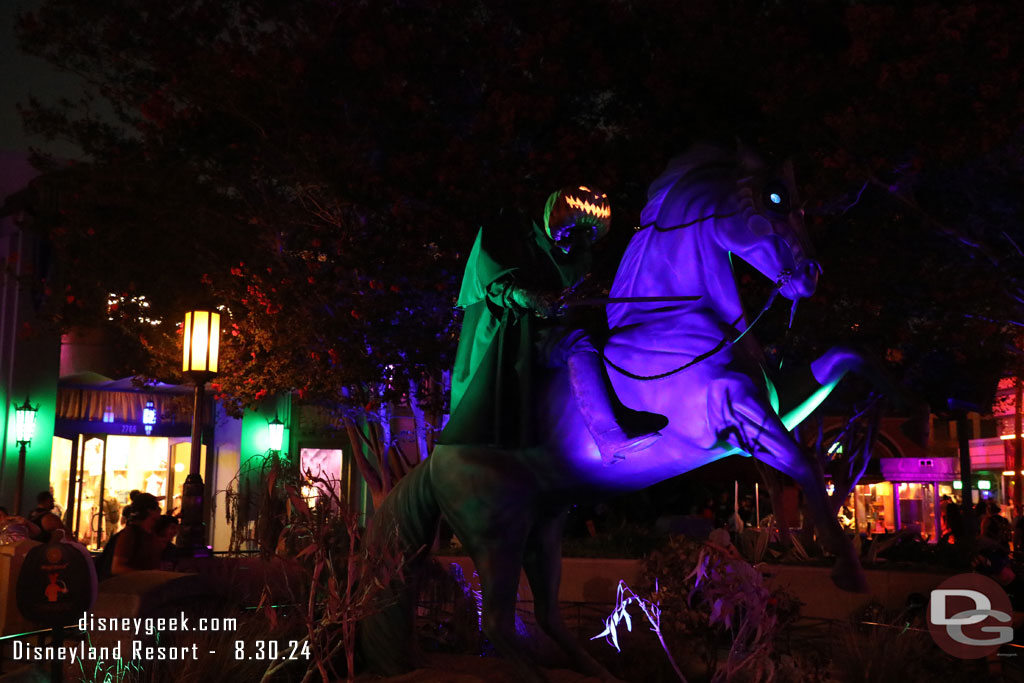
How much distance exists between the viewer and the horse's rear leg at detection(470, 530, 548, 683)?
535cm

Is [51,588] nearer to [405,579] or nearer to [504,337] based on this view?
[405,579]

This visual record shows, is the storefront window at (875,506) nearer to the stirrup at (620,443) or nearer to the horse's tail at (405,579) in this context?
the horse's tail at (405,579)

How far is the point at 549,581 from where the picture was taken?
5945mm

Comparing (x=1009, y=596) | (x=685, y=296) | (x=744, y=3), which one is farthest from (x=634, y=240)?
(x=744, y=3)

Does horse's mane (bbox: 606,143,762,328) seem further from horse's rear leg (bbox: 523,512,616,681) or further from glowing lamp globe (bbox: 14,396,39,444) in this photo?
glowing lamp globe (bbox: 14,396,39,444)

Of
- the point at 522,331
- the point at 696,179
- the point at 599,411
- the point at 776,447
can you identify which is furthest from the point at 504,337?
the point at 776,447

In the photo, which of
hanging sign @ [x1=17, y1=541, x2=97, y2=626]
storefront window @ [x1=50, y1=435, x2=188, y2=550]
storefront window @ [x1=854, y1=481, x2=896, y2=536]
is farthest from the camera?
storefront window @ [x1=854, y1=481, x2=896, y2=536]

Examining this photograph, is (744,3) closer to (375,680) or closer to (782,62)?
(782,62)

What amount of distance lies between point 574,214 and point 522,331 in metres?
0.72

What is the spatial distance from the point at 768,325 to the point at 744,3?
4.68 meters

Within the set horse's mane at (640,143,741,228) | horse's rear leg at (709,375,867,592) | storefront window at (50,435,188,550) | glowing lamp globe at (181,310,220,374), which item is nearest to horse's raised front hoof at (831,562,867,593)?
horse's rear leg at (709,375,867,592)

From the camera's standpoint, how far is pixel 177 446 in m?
26.0

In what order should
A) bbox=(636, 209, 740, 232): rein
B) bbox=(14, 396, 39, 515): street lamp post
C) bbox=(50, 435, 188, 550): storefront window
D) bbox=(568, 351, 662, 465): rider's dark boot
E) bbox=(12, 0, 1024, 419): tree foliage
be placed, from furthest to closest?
bbox=(50, 435, 188, 550): storefront window, bbox=(14, 396, 39, 515): street lamp post, bbox=(12, 0, 1024, 419): tree foliage, bbox=(636, 209, 740, 232): rein, bbox=(568, 351, 662, 465): rider's dark boot

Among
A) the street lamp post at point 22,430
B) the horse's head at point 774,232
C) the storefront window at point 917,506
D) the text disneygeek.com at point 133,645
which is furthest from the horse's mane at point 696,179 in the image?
the storefront window at point 917,506
